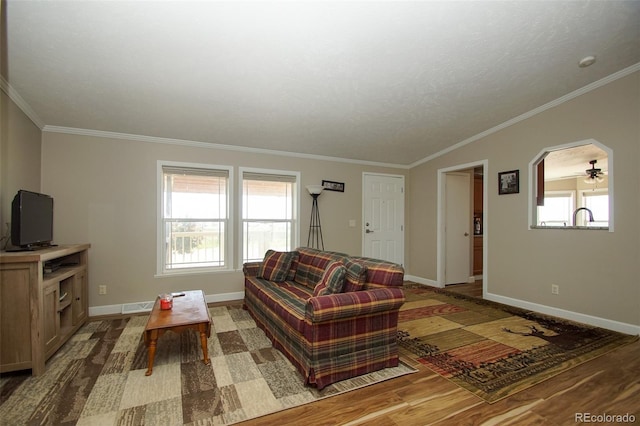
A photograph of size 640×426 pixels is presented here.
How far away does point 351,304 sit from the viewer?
6.95 feet

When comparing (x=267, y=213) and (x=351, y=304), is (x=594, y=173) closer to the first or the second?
(x=351, y=304)

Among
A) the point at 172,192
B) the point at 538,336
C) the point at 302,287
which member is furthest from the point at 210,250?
the point at 538,336

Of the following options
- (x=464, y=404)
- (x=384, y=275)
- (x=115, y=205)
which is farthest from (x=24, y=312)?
(x=464, y=404)

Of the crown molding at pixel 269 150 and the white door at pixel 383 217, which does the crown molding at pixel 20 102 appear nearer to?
the crown molding at pixel 269 150

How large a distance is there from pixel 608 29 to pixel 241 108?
3.49 m

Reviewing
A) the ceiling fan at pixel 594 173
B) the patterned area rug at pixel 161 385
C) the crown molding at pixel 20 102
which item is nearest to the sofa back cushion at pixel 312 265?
the patterned area rug at pixel 161 385

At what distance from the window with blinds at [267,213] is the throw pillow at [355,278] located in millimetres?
2355

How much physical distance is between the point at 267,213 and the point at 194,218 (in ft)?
3.56

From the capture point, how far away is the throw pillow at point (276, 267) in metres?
3.56

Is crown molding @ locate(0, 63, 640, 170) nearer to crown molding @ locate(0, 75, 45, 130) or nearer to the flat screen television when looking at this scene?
crown molding @ locate(0, 75, 45, 130)

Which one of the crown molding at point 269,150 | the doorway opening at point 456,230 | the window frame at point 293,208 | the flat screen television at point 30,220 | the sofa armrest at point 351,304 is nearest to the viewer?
the sofa armrest at point 351,304

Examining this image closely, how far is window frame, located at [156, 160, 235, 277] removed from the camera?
3.94 m

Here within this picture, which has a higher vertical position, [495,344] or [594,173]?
[594,173]

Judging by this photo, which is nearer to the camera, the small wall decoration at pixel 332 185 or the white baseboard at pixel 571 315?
the white baseboard at pixel 571 315
